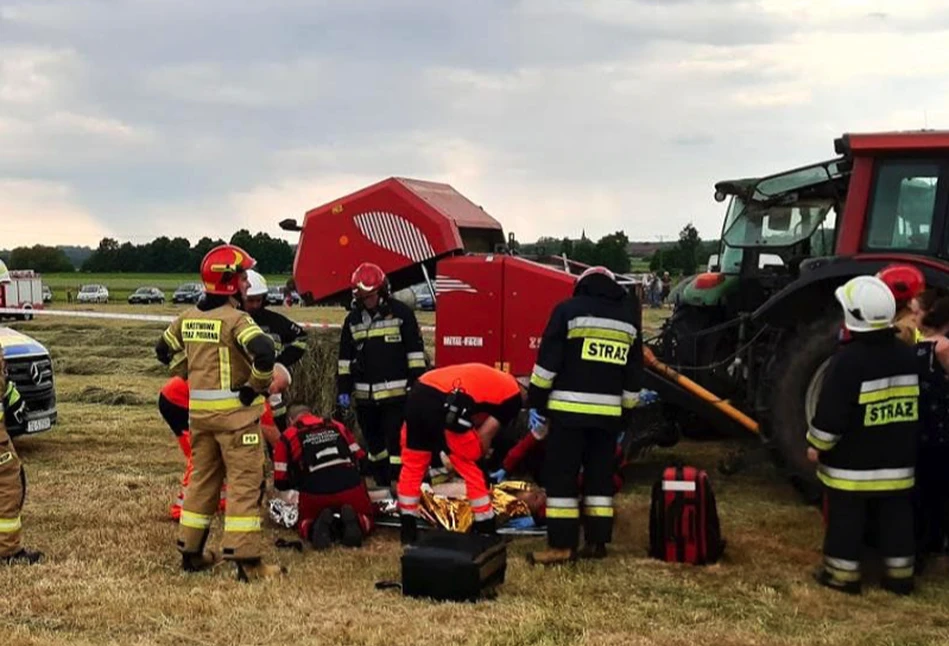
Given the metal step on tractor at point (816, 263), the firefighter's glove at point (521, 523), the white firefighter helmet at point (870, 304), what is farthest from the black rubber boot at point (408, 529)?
the white firefighter helmet at point (870, 304)

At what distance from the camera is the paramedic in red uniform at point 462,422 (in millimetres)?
6188

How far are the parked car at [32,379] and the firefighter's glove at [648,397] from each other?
5.38 m

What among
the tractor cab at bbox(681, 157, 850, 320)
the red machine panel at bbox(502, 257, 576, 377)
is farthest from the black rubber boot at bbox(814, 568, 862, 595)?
the red machine panel at bbox(502, 257, 576, 377)

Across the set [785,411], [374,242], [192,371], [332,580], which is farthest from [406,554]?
[374,242]

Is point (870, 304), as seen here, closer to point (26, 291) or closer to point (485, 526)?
point (485, 526)

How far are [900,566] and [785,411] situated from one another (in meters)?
1.54

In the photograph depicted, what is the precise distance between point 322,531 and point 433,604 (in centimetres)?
145

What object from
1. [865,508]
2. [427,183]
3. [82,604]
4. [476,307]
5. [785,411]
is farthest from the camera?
[427,183]

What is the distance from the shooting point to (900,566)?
550 cm

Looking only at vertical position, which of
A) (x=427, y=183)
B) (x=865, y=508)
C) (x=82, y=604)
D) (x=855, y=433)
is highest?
(x=427, y=183)

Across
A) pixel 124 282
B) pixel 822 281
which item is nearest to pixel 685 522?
pixel 822 281

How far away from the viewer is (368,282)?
7.78 metres

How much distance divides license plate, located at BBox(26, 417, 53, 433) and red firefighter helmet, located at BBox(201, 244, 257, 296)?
415cm

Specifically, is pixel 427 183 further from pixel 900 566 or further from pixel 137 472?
pixel 900 566
